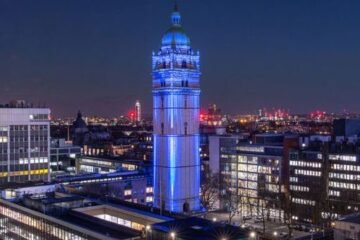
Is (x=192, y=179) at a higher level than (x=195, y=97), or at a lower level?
lower

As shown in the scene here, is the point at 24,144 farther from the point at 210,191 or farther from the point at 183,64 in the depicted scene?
the point at 210,191

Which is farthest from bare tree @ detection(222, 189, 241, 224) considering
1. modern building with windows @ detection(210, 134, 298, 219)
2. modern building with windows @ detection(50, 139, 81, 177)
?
modern building with windows @ detection(50, 139, 81, 177)

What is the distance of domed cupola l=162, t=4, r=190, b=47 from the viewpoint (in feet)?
291

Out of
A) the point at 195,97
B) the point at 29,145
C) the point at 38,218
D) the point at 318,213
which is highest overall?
the point at 195,97

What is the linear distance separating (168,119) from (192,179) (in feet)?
38.5

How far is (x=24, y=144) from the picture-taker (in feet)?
325

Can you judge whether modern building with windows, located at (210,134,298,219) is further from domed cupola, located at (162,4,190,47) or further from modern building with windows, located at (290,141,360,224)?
domed cupola, located at (162,4,190,47)

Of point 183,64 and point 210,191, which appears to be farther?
point 210,191

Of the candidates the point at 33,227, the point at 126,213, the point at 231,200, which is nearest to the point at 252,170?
the point at 231,200

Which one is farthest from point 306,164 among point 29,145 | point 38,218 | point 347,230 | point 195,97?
point 38,218

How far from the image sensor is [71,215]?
6016 centimetres

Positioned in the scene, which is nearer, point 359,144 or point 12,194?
point 12,194

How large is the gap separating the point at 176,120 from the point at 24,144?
3244cm

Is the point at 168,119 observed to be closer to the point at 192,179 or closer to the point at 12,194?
the point at 192,179
